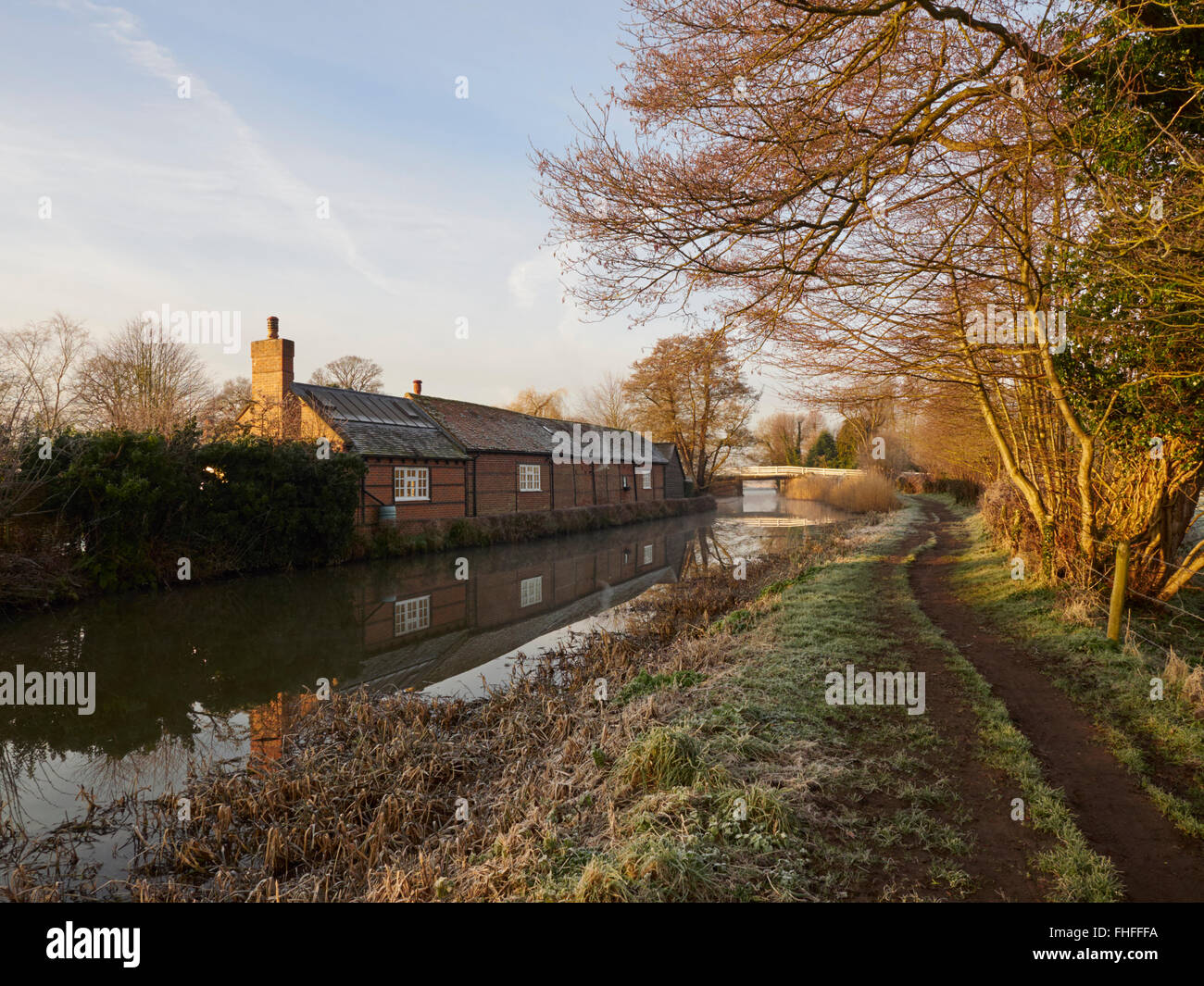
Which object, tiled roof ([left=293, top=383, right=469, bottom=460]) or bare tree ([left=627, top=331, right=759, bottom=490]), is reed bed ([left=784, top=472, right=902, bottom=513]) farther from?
tiled roof ([left=293, top=383, right=469, bottom=460])

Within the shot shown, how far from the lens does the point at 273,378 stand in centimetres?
2088

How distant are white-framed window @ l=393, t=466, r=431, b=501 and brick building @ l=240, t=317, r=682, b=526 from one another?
0.03 m

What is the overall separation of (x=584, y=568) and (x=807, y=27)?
44.3 feet

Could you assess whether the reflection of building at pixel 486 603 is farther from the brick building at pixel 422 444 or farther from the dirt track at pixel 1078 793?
the dirt track at pixel 1078 793

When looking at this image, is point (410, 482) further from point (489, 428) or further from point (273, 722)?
point (273, 722)

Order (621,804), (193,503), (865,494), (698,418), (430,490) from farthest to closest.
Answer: (698,418)
(865,494)
(430,490)
(193,503)
(621,804)

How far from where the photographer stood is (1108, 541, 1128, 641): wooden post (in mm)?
6914

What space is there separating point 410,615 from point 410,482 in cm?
953

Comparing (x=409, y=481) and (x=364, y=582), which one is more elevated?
(x=409, y=481)

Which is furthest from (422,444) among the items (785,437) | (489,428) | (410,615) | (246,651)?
(785,437)

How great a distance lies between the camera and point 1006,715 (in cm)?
520

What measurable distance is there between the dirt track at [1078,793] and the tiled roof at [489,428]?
753 inches
